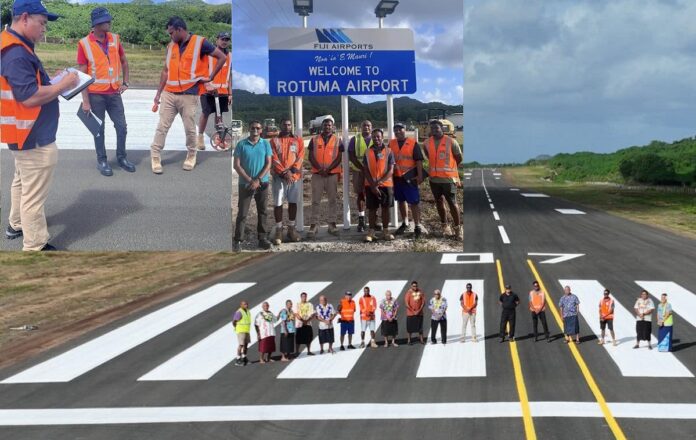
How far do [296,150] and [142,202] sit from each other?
4.60 m

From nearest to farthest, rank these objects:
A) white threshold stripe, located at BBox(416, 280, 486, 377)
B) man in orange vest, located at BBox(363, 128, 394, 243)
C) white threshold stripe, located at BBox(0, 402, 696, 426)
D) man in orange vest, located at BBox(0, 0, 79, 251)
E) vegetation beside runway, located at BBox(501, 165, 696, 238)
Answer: white threshold stripe, located at BBox(0, 402, 696, 426) < white threshold stripe, located at BBox(416, 280, 486, 377) < man in orange vest, located at BBox(0, 0, 79, 251) < man in orange vest, located at BBox(363, 128, 394, 243) < vegetation beside runway, located at BBox(501, 165, 696, 238)

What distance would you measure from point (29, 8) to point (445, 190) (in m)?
12.7

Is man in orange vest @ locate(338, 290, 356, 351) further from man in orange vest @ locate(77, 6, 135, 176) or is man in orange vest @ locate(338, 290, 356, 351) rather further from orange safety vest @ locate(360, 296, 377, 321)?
man in orange vest @ locate(77, 6, 135, 176)

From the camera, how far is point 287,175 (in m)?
26.8

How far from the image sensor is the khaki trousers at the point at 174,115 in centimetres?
2609

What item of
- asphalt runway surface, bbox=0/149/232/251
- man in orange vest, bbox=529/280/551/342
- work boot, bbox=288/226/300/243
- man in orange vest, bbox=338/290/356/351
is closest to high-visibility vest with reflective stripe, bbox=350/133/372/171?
work boot, bbox=288/226/300/243

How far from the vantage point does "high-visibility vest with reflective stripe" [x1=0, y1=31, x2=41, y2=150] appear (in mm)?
25547

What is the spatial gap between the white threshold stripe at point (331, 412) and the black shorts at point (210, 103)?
991 centimetres

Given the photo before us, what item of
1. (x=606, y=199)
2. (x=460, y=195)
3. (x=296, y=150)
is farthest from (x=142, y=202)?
(x=606, y=199)

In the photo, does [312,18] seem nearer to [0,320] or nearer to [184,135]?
[184,135]

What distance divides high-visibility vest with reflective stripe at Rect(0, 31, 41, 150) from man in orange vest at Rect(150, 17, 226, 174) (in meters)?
3.37

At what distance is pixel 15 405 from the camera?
1925 cm

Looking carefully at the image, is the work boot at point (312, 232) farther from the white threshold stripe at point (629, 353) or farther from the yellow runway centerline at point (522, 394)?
the white threshold stripe at point (629, 353)

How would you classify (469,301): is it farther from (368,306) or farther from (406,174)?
(406,174)
